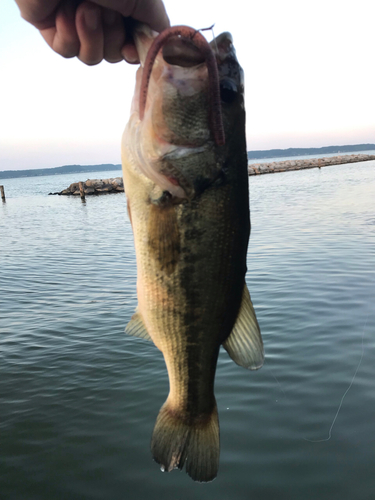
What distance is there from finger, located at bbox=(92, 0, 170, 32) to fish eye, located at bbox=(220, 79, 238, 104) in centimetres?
42

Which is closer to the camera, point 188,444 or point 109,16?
point 109,16

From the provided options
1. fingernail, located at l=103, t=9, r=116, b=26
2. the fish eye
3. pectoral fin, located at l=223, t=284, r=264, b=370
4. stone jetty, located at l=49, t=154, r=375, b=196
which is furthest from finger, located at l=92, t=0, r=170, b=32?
stone jetty, located at l=49, t=154, r=375, b=196

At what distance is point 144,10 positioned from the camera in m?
2.13

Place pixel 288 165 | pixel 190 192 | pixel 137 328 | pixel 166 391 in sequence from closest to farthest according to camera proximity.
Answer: pixel 190 192 → pixel 137 328 → pixel 166 391 → pixel 288 165

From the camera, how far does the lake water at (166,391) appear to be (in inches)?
202

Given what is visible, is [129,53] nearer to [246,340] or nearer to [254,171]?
[246,340]

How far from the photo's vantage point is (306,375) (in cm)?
712

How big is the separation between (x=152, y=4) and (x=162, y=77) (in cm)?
33

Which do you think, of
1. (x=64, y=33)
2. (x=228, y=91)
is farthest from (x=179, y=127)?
(x=64, y=33)

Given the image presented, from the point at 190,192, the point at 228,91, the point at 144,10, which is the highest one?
the point at 144,10

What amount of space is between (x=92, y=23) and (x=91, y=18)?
2cm

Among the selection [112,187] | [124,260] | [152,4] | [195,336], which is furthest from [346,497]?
[112,187]

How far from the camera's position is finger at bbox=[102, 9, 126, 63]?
2.25 metres

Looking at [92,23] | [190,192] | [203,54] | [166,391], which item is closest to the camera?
[203,54]
